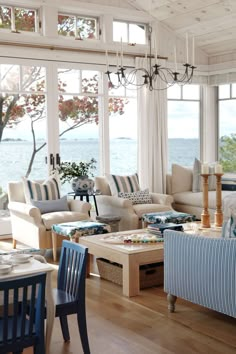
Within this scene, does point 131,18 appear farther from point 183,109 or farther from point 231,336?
point 231,336

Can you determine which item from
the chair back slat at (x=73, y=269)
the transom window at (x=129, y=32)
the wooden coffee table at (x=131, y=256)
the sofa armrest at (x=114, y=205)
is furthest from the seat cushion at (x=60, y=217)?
the transom window at (x=129, y=32)

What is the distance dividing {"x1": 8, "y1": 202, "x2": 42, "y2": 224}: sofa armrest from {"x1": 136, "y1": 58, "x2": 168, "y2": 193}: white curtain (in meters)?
2.72

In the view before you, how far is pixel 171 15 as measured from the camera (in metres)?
8.09

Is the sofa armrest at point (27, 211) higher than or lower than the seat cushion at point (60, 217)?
higher

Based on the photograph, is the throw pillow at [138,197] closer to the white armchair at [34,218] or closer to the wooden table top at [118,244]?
the white armchair at [34,218]

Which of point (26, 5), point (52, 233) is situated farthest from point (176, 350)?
point (26, 5)

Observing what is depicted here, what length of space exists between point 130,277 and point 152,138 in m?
4.22

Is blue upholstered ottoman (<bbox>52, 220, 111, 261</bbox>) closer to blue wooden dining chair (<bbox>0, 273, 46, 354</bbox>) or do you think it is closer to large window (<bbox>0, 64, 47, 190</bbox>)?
large window (<bbox>0, 64, 47, 190</bbox>)

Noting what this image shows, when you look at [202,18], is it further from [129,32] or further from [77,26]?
[77,26]

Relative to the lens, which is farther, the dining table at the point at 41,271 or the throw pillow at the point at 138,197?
the throw pillow at the point at 138,197

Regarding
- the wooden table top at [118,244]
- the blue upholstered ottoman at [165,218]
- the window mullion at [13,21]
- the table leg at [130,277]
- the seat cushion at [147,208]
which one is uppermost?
the window mullion at [13,21]

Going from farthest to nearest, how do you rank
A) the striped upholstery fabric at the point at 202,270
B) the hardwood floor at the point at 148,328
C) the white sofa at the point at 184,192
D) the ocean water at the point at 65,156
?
1. the white sofa at the point at 184,192
2. the ocean water at the point at 65,156
3. the striped upholstery fabric at the point at 202,270
4. the hardwood floor at the point at 148,328

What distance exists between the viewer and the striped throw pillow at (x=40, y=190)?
642 centimetres

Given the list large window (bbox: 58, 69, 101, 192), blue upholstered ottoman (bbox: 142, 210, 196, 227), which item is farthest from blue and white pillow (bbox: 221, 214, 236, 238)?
large window (bbox: 58, 69, 101, 192)
